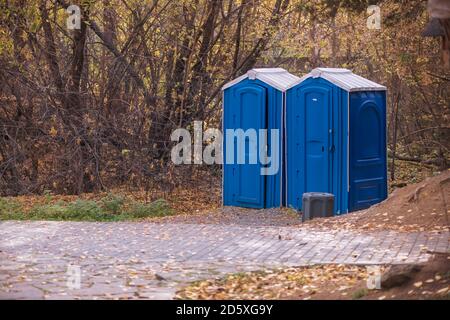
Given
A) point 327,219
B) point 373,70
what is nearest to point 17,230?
point 327,219

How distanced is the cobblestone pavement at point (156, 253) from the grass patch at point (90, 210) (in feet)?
7.97

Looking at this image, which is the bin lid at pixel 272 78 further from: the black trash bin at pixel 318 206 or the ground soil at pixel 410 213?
the ground soil at pixel 410 213

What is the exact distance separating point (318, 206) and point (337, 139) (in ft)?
5.02

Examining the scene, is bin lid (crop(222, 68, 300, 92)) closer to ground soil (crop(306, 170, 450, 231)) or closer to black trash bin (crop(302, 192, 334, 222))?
black trash bin (crop(302, 192, 334, 222))

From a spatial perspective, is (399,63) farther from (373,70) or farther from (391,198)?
(391,198)

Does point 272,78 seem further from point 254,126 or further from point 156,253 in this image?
point 156,253

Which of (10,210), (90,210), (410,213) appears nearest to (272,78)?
(90,210)

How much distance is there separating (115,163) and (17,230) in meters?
6.31

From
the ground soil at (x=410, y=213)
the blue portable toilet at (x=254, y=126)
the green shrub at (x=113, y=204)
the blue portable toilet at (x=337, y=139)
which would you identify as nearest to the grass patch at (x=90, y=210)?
the green shrub at (x=113, y=204)

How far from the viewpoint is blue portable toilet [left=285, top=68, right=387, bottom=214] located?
1498cm

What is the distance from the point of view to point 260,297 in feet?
25.8

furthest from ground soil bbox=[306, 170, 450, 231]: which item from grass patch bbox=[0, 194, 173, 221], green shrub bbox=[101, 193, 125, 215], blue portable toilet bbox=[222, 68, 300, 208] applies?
green shrub bbox=[101, 193, 125, 215]

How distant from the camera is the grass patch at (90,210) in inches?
615

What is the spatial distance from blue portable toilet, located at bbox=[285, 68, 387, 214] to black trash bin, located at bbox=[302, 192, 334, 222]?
3.70 feet
